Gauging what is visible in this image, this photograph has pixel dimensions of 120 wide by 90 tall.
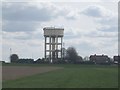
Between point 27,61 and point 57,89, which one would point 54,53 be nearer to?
point 27,61

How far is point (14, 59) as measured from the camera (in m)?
191

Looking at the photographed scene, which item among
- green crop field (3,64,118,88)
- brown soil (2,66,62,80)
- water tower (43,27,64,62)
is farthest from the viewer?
water tower (43,27,64,62)

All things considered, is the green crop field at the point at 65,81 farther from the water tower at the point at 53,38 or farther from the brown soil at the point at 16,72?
the water tower at the point at 53,38

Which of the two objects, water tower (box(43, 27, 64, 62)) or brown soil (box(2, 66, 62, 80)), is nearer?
brown soil (box(2, 66, 62, 80))

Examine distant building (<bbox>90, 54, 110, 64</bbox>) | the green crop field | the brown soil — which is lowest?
distant building (<bbox>90, 54, 110, 64</bbox>)

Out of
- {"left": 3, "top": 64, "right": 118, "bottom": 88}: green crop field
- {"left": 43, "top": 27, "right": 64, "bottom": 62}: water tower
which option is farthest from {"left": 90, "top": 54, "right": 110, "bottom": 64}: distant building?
{"left": 3, "top": 64, "right": 118, "bottom": 88}: green crop field

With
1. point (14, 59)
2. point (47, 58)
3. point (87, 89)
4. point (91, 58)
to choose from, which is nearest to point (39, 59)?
point (47, 58)

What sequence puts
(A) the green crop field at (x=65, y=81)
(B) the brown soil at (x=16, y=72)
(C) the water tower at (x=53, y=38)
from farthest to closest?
(C) the water tower at (x=53, y=38) → (B) the brown soil at (x=16, y=72) → (A) the green crop field at (x=65, y=81)

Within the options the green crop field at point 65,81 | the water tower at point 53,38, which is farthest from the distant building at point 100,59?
the green crop field at point 65,81

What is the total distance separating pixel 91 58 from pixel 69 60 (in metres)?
27.3

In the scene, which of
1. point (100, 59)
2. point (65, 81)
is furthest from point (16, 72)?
point (100, 59)

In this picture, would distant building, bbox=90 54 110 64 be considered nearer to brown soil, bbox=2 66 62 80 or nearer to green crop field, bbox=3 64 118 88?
brown soil, bbox=2 66 62 80

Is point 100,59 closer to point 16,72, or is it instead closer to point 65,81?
point 16,72

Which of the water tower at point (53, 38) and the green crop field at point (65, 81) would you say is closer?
the green crop field at point (65, 81)
